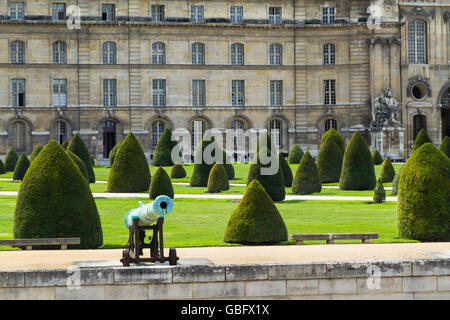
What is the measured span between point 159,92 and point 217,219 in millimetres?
32939

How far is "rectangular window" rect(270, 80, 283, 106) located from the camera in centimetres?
5581

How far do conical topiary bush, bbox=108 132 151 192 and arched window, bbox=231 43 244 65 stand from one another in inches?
969

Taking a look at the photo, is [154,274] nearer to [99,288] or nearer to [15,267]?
[99,288]

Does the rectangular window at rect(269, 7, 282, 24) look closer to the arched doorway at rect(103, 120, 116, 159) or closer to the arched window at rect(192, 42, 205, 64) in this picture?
the arched window at rect(192, 42, 205, 64)

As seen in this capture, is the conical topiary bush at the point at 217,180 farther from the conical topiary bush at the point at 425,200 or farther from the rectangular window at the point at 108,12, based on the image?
the rectangular window at the point at 108,12

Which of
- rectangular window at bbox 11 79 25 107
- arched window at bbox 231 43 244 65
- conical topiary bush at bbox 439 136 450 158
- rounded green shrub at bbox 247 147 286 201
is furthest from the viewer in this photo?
arched window at bbox 231 43 244 65

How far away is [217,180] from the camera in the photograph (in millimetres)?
31516

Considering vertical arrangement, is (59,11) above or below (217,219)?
above

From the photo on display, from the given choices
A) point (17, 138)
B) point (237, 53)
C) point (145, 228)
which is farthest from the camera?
point (237, 53)

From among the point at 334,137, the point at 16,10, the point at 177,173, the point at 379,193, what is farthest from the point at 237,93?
the point at 379,193

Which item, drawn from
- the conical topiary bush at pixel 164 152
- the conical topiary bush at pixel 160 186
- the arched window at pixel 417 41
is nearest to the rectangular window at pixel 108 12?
the conical topiary bush at pixel 164 152

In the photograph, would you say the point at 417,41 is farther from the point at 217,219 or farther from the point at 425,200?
the point at 425,200

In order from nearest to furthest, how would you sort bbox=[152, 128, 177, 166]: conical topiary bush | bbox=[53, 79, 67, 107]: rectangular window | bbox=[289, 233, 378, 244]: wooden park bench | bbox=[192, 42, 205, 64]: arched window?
bbox=[289, 233, 378, 244]: wooden park bench → bbox=[152, 128, 177, 166]: conical topiary bush → bbox=[53, 79, 67, 107]: rectangular window → bbox=[192, 42, 205, 64]: arched window

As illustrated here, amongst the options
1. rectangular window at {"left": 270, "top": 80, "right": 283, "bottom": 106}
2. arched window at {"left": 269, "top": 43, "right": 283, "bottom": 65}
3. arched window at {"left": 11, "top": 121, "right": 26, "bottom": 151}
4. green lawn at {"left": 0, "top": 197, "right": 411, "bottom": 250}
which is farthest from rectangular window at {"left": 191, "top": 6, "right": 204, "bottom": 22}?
green lawn at {"left": 0, "top": 197, "right": 411, "bottom": 250}
